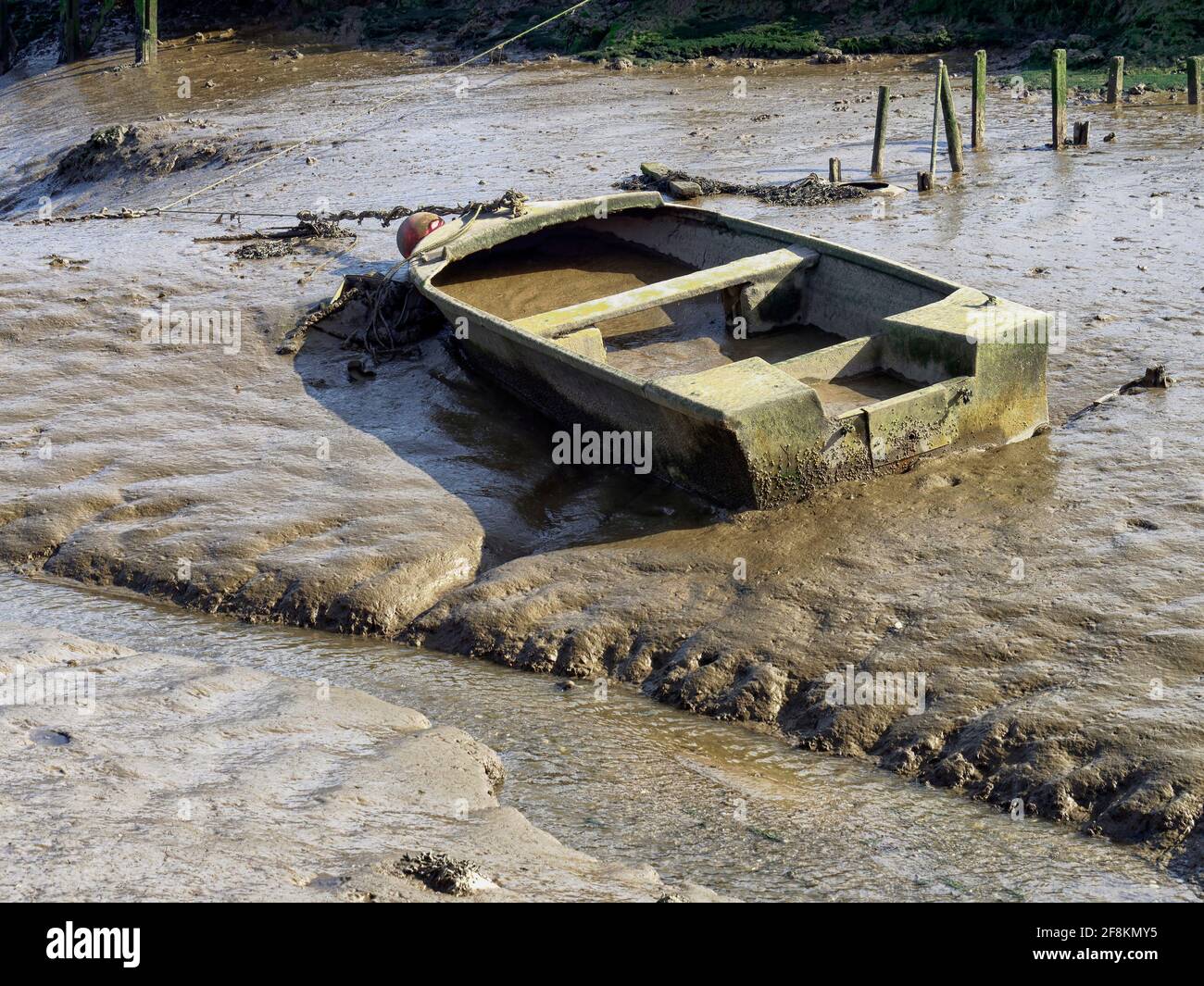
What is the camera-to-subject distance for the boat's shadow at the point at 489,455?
22.7 ft

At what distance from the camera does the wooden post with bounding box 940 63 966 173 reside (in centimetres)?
1295

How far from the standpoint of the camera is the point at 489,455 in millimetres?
7902

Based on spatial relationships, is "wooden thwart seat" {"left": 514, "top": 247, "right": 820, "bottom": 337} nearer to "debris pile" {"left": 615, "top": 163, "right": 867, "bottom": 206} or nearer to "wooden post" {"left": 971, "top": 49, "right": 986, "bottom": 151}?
"debris pile" {"left": 615, "top": 163, "right": 867, "bottom": 206}

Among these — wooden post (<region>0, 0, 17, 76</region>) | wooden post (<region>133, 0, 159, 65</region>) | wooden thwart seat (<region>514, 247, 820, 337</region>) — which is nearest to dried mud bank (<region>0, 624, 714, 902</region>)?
wooden thwart seat (<region>514, 247, 820, 337</region>)

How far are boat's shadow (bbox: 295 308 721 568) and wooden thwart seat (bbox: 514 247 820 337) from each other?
1.91 feet

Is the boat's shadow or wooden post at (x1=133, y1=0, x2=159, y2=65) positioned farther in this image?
wooden post at (x1=133, y1=0, x2=159, y2=65)

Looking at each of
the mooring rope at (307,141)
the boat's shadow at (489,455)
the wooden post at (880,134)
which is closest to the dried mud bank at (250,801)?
the boat's shadow at (489,455)

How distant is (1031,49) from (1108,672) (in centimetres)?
1457

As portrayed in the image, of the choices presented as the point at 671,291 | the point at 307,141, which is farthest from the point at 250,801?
the point at 307,141

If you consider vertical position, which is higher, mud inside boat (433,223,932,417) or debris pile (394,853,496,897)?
mud inside boat (433,223,932,417)

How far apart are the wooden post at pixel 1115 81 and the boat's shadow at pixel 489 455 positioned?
9686 mm

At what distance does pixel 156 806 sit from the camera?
4148 millimetres

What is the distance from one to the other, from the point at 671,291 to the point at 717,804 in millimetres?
4533

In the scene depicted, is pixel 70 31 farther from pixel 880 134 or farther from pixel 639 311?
pixel 639 311
